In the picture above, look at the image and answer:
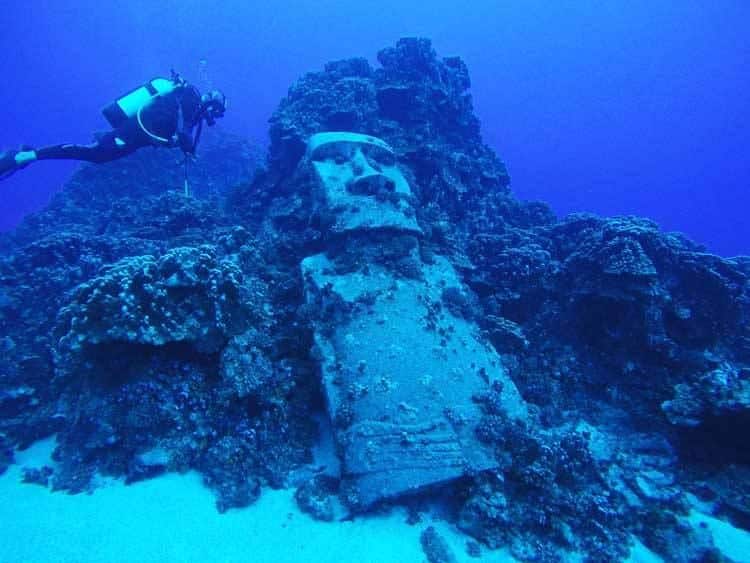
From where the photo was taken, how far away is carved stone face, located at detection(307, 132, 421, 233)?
7.95 meters

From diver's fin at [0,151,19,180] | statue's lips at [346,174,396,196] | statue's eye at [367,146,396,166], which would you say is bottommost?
statue's lips at [346,174,396,196]

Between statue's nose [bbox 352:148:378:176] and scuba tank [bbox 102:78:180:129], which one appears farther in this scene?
statue's nose [bbox 352:148:378:176]

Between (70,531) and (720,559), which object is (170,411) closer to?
(70,531)

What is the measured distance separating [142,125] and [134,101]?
48 centimetres

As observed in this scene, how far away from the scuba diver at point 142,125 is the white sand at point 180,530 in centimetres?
593

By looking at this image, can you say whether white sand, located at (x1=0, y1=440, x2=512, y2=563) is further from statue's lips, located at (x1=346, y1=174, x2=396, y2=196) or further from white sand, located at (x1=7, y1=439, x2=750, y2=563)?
statue's lips, located at (x1=346, y1=174, x2=396, y2=196)

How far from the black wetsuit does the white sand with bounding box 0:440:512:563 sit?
597 centimetres

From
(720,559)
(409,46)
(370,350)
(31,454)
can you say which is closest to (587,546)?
(720,559)

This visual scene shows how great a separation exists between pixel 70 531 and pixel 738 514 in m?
8.57

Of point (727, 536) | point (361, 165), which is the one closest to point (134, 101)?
point (361, 165)

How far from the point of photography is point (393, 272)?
7.50 m

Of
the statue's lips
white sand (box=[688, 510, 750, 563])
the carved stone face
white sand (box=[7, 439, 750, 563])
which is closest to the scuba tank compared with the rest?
the carved stone face

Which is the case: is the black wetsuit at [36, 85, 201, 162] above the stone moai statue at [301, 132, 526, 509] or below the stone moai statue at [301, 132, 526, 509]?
above

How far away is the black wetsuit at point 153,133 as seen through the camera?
7535mm
